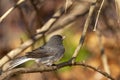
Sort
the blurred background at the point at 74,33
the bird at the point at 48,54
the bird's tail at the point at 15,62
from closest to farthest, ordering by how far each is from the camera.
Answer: the bird's tail at the point at 15,62 → the bird at the point at 48,54 → the blurred background at the point at 74,33

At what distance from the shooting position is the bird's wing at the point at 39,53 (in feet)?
12.0

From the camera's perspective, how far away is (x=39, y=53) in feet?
12.5

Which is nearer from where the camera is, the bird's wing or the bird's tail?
the bird's tail

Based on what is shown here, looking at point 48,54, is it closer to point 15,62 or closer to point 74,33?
point 15,62

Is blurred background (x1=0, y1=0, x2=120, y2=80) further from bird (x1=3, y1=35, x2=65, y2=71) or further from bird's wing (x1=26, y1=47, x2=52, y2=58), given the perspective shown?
bird's wing (x1=26, y1=47, x2=52, y2=58)

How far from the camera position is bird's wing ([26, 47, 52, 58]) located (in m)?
3.67

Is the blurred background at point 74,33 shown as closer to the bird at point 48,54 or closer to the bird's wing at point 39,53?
the bird at point 48,54

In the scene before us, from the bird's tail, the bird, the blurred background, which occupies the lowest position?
the blurred background

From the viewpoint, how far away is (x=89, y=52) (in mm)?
5980

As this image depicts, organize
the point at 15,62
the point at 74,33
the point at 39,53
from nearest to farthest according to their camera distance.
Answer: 1. the point at 15,62
2. the point at 39,53
3. the point at 74,33

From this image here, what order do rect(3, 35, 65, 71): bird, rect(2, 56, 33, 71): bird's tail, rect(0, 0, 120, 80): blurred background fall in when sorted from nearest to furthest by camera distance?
rect(2, 56, 33, 71): bird's tail
rect(3, 35, 65, 71): bird
rect(0, 0, 120, 80): blurred background

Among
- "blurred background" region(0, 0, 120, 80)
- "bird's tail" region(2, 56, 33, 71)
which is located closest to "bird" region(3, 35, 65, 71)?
"bird's tail" region(2, 56, 33, 71)

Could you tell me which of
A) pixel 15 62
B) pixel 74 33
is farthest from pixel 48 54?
pixel 74 33

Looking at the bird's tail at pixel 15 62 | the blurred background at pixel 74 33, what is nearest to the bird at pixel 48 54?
the bird's tail at pixel 15 62
